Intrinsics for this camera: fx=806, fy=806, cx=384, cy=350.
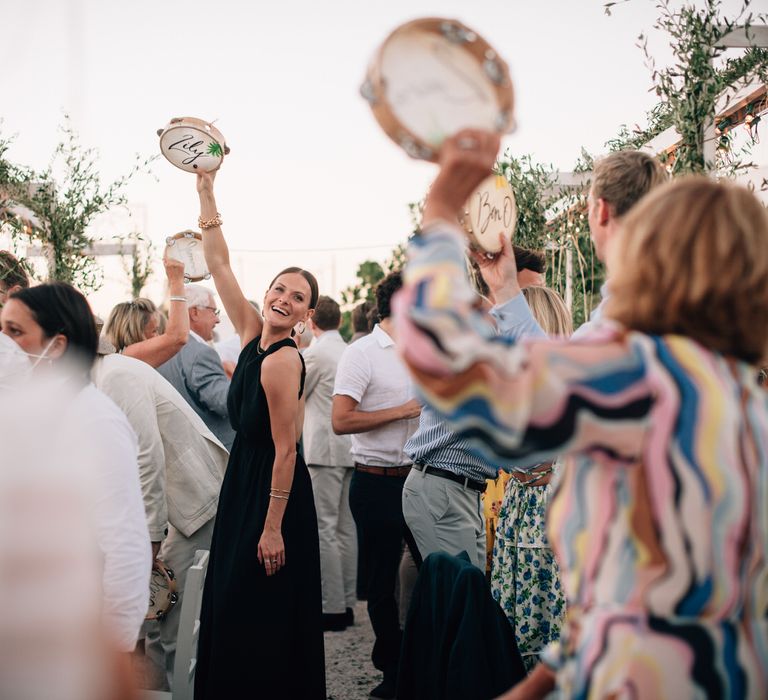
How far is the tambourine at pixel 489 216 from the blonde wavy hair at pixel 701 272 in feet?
3.51

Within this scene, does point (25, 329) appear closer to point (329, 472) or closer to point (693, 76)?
point (693, 76)

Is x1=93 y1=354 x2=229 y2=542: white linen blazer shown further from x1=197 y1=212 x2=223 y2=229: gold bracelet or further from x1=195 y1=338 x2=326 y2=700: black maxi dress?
x1=197 y1=212 x2=223 y2=229: gold bracelet

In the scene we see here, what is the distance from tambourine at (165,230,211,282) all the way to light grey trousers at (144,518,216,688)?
1.50 meters

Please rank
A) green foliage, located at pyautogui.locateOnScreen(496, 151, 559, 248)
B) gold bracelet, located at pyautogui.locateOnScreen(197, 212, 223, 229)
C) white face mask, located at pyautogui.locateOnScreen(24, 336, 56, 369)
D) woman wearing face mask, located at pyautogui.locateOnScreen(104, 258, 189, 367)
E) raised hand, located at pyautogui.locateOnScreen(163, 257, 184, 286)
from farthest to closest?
green foliage, located at pyautogui.locateOnScreen(496, 151, 559, 248) → raised hand, located at pyautogui.locateOnScreen(163, 257, 184, 286) → woman wearing face mask, located at pyautogui.locateOnScreen(104, 258, 189, 367) → gold bracelet, located at pyautogui.locateOnScreen(197, 212, 223, 229) → white face mask, located at pyautogui.locateOnScreen(24, 336, 56, 369)

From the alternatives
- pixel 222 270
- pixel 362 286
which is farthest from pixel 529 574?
pixel 362 286

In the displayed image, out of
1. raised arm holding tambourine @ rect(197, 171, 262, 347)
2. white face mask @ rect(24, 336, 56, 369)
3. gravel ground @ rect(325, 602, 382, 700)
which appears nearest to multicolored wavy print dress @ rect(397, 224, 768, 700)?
white face mask @ rect(24, 336, 56, 369)

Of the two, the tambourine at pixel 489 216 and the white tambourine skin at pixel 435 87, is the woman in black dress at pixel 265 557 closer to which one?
the tambourine at pixel 489 216

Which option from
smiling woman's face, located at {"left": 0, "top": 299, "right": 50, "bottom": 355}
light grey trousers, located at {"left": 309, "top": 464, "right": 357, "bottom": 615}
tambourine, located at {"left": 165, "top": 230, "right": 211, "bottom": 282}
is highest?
tambourine, located at {"left": 165, "top": 230, "right": 211, "bottom": 282}

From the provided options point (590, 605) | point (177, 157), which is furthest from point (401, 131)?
point (177, 157)

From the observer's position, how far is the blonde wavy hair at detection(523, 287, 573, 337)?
351 centimetres

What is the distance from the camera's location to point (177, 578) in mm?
4055

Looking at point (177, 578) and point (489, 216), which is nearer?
point (489, 216)

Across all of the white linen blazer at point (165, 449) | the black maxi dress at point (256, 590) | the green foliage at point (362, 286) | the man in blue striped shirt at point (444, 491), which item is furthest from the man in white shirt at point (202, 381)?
the green foliage at point (362, 286)

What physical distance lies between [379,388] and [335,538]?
1.81 metres
